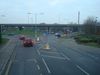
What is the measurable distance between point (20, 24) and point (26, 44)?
114889mm

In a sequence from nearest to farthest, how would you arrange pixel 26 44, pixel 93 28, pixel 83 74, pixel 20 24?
pixel 83 74, pixel 26 44, pixel 93 28, pixel 20 24

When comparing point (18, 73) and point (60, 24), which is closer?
point (18, 73)

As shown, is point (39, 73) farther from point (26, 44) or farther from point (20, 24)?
point (20, 24)

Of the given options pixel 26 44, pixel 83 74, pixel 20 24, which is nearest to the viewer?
pixel 83 74

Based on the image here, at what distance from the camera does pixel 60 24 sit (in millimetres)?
180000

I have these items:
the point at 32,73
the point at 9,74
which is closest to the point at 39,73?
the point at 32,73

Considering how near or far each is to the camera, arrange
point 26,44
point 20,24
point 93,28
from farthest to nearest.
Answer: point 20,24 < point 93,28 < point 26,44

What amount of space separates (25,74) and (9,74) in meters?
1.12

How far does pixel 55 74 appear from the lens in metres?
20.4

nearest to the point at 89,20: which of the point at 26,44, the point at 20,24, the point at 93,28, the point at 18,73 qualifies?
the point at 93,28

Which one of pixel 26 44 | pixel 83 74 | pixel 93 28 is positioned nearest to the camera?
pixel 83 74

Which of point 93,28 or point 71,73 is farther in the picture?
point 93,28

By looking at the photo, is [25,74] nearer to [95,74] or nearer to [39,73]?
[39,73]

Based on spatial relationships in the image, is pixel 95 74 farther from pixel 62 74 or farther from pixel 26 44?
pixel 26 44
